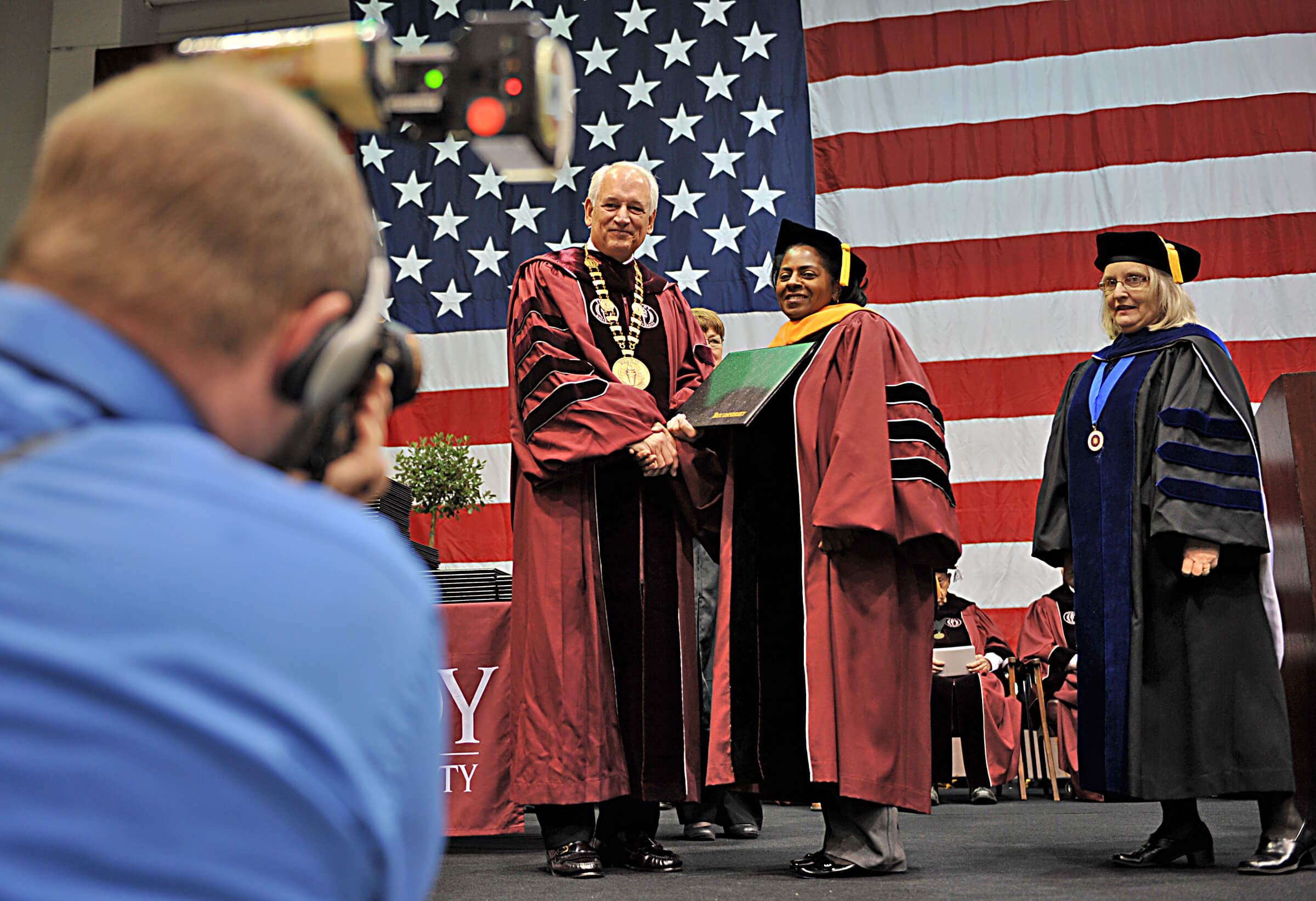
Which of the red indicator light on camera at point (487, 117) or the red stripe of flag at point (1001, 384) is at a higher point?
the red stripe of flag at point (1001, 384)

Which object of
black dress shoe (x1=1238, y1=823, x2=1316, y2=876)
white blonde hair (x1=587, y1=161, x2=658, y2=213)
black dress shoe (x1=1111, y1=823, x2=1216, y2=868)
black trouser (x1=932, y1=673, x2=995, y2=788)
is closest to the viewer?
black dress shoe (x1=1238, y1=823, x2=1316, y2=876)

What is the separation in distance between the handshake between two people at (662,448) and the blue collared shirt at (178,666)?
2771 millimetres

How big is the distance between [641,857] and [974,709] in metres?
3.81

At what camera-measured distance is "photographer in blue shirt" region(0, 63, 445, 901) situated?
38 cm

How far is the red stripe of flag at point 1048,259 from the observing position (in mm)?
6645

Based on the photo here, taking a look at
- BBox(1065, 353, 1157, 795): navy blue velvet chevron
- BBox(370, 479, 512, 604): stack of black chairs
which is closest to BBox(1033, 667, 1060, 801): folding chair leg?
BBox(1065, 353, 1157, 795): navy blue velvet chevron

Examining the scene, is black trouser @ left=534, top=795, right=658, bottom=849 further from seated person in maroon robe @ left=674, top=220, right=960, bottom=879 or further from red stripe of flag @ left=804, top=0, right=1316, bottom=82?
red stripe of flag @ left=804, top=0, right=1316, bottom=82

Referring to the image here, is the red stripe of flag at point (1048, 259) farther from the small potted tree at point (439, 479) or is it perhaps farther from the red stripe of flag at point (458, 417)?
the small potted tree at point (439, 479)

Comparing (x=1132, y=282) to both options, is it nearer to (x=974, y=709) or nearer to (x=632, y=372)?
(x=632, y=372)

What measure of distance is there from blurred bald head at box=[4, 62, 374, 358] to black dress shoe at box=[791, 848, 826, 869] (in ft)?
9.02

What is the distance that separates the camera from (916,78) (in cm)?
711

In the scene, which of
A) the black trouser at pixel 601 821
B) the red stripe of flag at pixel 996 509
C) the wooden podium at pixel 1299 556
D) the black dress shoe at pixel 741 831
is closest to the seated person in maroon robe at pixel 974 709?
the red stripe of flag at pixel 996 509

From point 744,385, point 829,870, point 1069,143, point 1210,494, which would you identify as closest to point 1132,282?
point 1210,494

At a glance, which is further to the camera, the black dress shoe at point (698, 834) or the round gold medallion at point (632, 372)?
the black dress shoe at point (698, 834)
